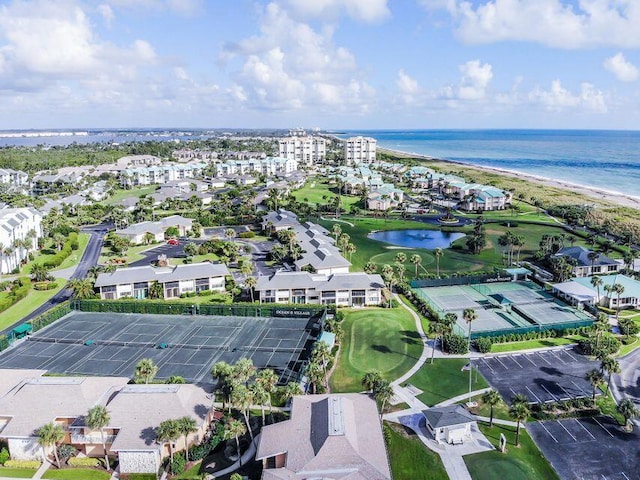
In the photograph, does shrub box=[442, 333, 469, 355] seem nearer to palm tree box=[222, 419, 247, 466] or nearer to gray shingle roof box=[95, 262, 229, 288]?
palm tree box=[222, 419, 247, 466]

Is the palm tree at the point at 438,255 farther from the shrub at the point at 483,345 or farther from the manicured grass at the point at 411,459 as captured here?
the manicured grass at the point at 411,459

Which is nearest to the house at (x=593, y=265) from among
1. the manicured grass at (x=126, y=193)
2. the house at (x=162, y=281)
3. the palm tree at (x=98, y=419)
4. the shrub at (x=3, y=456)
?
the house at (x=162, y=281)

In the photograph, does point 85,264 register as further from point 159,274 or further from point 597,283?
point 597,283

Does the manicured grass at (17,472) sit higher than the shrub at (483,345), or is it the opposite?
the shrub at (483,345)

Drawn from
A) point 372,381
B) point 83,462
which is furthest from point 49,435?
point 372,381

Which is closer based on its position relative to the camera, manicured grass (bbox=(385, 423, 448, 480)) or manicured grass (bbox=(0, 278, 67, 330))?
manicured grass (bbox=(385, 423, 448, 480))

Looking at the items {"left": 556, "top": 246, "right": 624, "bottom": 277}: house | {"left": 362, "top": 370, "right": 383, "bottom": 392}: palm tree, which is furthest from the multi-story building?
{"left": 556, "top": 246, "right": 624, "bottom": 277}: house
